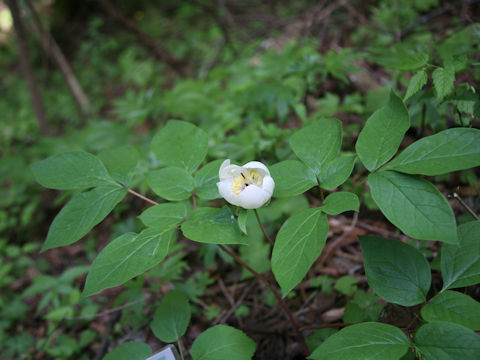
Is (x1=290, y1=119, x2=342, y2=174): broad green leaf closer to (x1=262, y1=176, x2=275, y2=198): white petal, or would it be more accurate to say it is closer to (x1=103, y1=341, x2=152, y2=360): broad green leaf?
(x1=262, y1=176, x2=275, y2=198): white petal

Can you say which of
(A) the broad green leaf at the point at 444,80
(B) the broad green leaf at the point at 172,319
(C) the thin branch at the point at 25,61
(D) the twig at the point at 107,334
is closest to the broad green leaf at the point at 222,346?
(B) the broad green leaf at the point at 172,319

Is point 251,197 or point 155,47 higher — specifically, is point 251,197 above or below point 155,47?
below

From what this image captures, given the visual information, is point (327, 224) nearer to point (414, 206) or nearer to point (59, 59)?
point (414, 206)

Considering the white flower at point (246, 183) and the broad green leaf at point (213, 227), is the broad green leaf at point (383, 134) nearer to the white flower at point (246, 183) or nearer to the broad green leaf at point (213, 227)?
the white flower at point (246, 183)

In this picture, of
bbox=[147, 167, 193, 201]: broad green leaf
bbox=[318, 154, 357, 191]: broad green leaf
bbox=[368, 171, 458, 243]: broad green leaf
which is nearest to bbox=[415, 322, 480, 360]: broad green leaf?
bbox=[368, 171, 458, 243]: broad green leaf

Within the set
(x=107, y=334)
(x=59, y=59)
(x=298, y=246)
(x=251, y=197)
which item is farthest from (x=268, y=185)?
(x=59, y=59)
